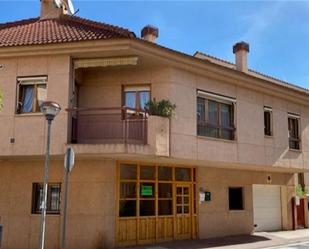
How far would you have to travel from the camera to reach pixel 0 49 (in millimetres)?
15102

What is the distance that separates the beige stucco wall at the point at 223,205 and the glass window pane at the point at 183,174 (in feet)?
1.78

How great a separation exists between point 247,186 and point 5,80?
486 inches

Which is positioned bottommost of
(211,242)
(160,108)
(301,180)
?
(211,242)

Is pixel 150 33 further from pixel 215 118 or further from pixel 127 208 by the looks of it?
pixel 127 208

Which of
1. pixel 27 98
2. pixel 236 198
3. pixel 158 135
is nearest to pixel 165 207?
pixel 158 135

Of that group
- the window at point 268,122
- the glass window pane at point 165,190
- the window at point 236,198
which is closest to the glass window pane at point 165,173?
the glass window pane at point 165,190

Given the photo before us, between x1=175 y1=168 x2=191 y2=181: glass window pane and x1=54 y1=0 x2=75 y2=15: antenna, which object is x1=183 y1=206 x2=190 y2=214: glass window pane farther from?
x1=54 y1=0 x2=75 y2=15: antenna

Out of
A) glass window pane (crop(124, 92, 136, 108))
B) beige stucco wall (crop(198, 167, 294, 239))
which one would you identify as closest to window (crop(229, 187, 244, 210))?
beige stucco wall (crop(198, 167, 294, 239))

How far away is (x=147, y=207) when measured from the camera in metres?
16.9

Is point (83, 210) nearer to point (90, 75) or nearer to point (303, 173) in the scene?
point (90, 75)

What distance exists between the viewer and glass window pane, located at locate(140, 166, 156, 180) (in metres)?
17.0

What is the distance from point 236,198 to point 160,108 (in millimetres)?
7700

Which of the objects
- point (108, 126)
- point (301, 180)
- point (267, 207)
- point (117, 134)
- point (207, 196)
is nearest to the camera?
point (117, 134)

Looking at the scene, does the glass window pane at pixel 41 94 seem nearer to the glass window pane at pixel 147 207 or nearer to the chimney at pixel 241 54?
the glass window pane at pixel 147 207
